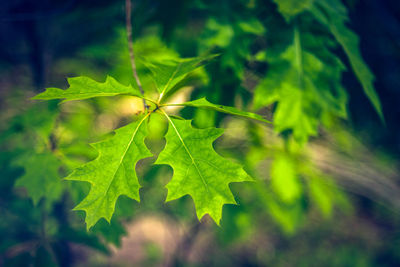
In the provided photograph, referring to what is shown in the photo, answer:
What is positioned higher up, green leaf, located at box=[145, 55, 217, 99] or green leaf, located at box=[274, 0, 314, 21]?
green leaf, located at box=[274, 0, 314, 21]

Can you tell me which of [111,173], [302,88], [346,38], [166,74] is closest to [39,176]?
[111,173]

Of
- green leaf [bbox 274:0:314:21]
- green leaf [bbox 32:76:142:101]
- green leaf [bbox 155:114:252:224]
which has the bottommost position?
green leaf [bbox 155:114:252:224]

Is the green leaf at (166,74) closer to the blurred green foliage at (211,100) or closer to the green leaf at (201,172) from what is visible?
the blurred green foliage at (211,100)

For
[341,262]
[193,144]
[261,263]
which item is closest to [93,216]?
[193,144]

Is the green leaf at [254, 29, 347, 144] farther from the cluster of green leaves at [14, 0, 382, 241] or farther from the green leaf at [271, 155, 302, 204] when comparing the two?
the green leaf at [271, 155, 302, 204]

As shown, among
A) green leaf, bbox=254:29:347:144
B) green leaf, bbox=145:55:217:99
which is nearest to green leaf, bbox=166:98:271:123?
green leaf, bbox=145:55:217:99

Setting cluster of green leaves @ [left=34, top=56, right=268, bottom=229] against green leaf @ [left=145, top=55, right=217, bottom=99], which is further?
green leaf @ [left=145, top=55, right=217, bottom=99]

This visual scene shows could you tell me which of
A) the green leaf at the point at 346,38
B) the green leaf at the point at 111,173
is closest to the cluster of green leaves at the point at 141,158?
the green leaf at the point at 111,173
